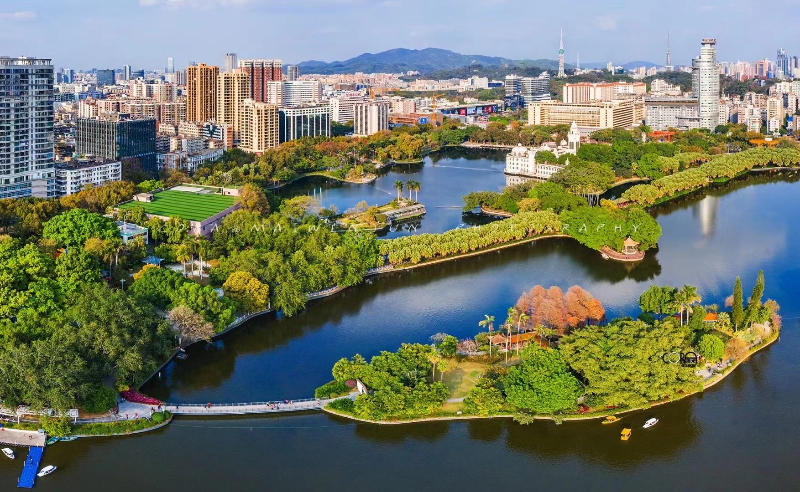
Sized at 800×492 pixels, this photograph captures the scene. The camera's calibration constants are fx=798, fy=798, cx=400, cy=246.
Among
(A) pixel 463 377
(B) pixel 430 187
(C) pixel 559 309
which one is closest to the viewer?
(A) pixel 463 377

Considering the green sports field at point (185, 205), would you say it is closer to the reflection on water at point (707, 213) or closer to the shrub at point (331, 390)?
the shrub at point (331, 390)

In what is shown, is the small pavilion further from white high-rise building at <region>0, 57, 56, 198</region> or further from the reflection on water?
white high-rise building at <region>0, 57, 56, 198</region>

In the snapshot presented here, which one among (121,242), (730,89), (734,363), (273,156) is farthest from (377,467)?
(730,89)

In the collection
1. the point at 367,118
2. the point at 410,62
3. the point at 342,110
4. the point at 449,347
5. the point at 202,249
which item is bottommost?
the point at 449,347

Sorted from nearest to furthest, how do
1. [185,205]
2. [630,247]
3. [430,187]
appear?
[630,247], [185,205], [430,187]

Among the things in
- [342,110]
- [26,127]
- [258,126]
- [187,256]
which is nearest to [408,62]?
[342,110]

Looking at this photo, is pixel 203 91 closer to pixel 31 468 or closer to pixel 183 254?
pixel 183 254
